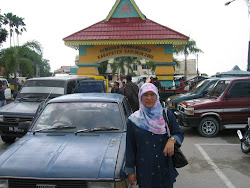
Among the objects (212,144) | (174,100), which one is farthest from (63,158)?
(174,100)

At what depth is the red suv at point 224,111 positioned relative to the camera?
29.2ft

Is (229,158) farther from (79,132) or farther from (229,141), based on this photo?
(79,132)

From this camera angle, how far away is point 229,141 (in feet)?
28.2

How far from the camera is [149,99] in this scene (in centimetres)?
289

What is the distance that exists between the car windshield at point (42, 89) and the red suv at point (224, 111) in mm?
3999

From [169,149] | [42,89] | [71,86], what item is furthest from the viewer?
[71,86]

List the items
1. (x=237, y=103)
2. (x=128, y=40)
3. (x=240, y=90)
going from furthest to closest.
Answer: (x=128, y=40) → (x=240, y=90) → (x=237, y=103)

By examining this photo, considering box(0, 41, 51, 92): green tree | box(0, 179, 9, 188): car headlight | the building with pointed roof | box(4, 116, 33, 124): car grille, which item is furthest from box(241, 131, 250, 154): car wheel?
box(0, 41, 51, 92): green tree

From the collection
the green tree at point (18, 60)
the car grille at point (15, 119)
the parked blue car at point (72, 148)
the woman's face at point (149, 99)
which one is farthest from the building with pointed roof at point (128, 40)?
the woman's face at point (149, 99)

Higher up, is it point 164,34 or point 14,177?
point 164,34

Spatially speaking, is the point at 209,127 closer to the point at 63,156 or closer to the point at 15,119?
the point at 15,119

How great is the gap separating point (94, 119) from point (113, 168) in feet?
4.79

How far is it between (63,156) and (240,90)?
7.07 m

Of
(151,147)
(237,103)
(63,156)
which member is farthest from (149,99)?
(237,103)
